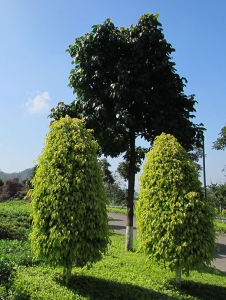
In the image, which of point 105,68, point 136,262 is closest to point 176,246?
point 136,262

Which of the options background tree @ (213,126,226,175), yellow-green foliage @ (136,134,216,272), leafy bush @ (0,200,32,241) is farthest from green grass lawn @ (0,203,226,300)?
background tree @ (213,126,226,175)

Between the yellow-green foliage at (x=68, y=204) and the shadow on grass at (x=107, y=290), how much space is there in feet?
1.65

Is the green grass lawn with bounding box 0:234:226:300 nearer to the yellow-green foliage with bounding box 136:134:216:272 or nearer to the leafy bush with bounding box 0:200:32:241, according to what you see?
the yellow-green foliage with bounding box 136:134:216:272

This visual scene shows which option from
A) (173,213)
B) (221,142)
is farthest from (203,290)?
(221,142)

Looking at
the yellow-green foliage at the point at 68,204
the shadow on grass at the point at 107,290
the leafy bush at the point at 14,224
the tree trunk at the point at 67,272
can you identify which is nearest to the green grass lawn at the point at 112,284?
the shadow on grass at the point at 107,290

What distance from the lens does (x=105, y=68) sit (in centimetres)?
1115

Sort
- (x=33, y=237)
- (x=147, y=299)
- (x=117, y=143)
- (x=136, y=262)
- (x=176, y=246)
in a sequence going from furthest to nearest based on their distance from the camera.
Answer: (x=117, y=143), (x=136, y=262), (x=176, y=246), (x=33, y=237), (x=147, y=299)

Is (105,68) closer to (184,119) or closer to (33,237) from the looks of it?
(184,119)

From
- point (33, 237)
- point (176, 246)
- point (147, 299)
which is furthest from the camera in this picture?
point (176, 246)

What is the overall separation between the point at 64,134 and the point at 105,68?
5926mm

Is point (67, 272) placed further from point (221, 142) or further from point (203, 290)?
point (221, 142)

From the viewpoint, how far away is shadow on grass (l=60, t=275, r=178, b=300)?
5308 millimetres

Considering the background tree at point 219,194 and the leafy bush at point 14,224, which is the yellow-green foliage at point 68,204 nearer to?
the leafy bush at point 14,224

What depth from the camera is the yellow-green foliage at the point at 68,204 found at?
5391 millimetres
